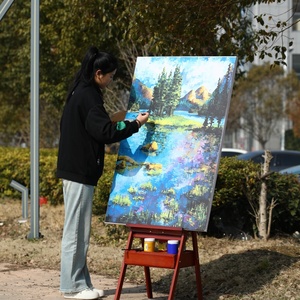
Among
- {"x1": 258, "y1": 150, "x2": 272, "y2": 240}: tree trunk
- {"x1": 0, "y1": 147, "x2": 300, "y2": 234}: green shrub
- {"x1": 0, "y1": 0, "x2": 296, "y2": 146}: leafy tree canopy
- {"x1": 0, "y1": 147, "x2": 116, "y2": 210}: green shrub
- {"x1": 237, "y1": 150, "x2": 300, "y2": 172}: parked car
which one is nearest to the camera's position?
{"x1": 0, "y1": 0, "x2": 296, "y2": 146}: leafy tree canopy

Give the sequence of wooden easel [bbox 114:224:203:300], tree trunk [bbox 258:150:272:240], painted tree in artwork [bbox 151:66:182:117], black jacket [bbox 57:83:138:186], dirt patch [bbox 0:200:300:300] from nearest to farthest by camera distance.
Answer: wooden easel [bbox 114:224:203:300] < black jacket [bbox 57:83:138:186] < painted tree in artwork [bbox 151:66:182:117] < dirt patch [bbox 0:200:300:300] < tree trunk [bbox 258:150:272:240]

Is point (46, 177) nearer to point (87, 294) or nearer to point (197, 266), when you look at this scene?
point (87, 294)

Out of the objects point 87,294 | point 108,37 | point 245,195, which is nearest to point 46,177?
point 108,37

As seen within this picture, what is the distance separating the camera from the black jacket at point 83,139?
7.04 m

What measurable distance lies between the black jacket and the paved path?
1.15 m

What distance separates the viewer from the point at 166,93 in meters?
7.23

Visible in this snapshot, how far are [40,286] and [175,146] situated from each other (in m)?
2.15

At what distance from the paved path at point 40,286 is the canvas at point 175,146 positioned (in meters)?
1.03

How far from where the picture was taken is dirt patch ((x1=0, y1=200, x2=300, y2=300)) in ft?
25.7

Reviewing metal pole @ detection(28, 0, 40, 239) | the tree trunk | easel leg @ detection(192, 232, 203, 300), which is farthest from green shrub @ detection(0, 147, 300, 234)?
easel leg @ detection(192, 232, 203, 300)

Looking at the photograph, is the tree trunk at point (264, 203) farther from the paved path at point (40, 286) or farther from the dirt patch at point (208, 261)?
the paved path at point (40, 286)

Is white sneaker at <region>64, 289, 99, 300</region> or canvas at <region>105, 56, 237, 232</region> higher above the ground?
canvas at <region>105, 56, 237, 232</region>

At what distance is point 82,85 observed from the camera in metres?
7.25

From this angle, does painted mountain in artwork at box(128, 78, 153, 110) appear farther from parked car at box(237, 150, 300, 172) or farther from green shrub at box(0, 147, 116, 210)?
parked car at box(237, 150, 300, 172)
